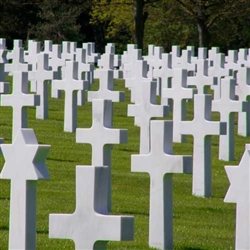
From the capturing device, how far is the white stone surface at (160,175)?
327 inches

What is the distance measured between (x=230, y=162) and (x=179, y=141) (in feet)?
5.86

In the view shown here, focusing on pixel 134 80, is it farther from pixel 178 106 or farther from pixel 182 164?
pixel 182 164

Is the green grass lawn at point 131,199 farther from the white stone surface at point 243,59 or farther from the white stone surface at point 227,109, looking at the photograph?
the white stone surface at point 243,59

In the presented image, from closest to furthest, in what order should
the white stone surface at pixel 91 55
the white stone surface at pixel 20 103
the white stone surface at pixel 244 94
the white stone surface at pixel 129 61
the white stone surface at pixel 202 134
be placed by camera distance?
the white stone surface at pixel 202 134, the white stone surface at pixel 20 103, the white stone surface at pixel 244 94, the white stone surface at pixel 129 61, the white stone surface at pixel 91 55

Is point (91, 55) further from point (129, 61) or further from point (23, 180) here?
point (23, 180)

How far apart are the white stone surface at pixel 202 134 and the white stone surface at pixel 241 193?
14.6ft

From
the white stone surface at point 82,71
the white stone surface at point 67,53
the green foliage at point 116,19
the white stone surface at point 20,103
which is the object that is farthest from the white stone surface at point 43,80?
the green foliage at point 116,19

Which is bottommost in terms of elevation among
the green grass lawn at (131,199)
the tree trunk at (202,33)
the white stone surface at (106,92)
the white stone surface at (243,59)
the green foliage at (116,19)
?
the green grass lawn at (131,199)

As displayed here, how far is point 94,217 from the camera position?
592 centimetres

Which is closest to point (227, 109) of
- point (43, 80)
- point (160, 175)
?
point (43, 80)

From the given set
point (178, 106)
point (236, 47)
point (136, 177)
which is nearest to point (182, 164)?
point (136, 177)

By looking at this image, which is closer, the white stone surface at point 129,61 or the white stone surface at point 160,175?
the white stone surface at point 160,175

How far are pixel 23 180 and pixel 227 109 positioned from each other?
28.0ft

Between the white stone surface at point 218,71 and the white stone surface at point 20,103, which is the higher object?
A: the white stone surface at point 218,71
